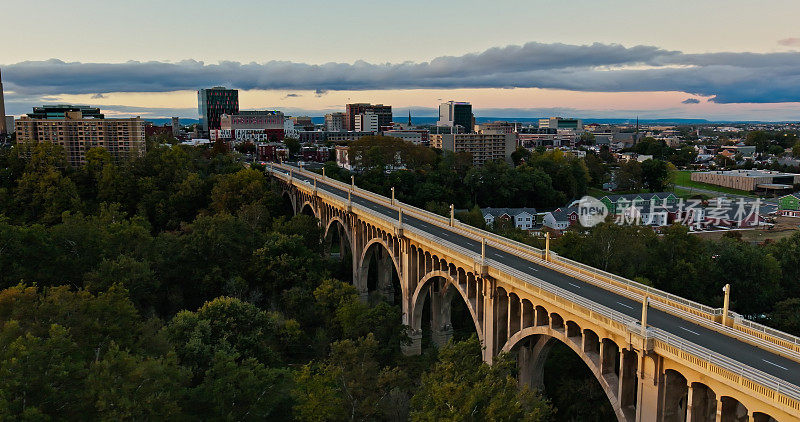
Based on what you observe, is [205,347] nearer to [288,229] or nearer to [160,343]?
[160,343]

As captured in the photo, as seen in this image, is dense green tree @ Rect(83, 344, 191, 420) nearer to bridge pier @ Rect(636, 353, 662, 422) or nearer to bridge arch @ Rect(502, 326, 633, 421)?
bridge arch @ Rect(502, 326, 633, 421)

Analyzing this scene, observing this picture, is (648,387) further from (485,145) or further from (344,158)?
(485,145)

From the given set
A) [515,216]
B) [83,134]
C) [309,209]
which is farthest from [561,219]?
[83,134]

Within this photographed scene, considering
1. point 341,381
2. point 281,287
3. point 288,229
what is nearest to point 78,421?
point 341,381

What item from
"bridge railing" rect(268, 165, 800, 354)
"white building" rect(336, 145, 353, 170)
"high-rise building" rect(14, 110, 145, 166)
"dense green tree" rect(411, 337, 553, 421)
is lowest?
"dense green tree" rect(411, 337, 553, 421)

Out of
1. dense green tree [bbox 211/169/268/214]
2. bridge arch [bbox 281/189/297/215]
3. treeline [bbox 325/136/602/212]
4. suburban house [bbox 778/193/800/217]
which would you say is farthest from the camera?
suburban house [bbox 778/193/800/217]

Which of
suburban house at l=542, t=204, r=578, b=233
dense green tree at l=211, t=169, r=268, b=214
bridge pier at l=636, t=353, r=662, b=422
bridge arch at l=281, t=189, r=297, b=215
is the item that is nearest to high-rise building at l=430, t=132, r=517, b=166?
suburban house at l=542, t=204, r=578, b=233
